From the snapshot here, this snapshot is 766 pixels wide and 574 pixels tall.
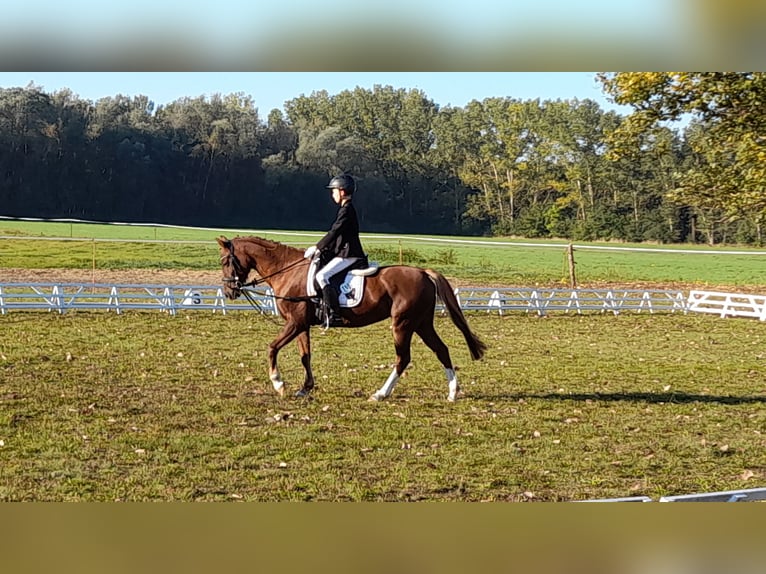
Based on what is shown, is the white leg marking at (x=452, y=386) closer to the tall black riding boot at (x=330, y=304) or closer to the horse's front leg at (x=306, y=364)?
the tall black riding boot at (x=330, y=304)

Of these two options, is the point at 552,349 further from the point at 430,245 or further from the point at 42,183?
the point at 42,183

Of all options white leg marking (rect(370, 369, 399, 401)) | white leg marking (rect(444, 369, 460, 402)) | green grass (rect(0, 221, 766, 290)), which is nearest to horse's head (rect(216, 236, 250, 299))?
white leg marking (rect(370, 369, 399, 401))

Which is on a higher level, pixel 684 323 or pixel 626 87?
pixel 626 87

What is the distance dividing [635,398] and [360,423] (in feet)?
11.0

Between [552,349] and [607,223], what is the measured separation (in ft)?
57.7

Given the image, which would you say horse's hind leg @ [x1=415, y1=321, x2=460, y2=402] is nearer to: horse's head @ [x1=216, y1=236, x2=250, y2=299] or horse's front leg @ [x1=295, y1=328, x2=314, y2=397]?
horse's front leg @ [x1=295, y1=328, x2=314, y2=397]

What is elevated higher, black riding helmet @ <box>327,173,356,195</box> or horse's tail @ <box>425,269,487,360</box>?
black riding helmet @ <box>327,173,356,195</box>

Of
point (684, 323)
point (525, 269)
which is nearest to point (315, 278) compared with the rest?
point (684, 323)

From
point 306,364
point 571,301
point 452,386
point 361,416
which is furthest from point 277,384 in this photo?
point 571,301

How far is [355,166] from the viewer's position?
34.4m

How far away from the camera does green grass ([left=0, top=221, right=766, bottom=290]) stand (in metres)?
26.9

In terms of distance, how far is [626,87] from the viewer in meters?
14.3

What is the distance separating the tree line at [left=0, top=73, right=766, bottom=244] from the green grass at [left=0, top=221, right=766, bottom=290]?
1.07 metres

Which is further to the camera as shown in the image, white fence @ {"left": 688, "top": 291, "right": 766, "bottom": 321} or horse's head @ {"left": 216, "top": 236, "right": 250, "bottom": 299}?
white fence @ {"left": 688, "top": 291, "right": 766, "bottom": 321}
